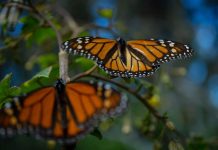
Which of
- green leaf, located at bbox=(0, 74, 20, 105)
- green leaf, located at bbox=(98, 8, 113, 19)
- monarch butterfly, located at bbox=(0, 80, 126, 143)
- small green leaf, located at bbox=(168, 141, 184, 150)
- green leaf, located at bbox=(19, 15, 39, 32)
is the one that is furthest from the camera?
green leaf, located at bbox=(98, 8, 113, 19)

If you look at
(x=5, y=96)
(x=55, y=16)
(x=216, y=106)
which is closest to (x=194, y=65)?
(x=216, y=106)

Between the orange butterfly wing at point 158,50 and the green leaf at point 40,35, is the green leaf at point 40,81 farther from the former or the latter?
the green leaf at point 40,35

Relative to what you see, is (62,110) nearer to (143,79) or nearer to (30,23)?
(30,23)

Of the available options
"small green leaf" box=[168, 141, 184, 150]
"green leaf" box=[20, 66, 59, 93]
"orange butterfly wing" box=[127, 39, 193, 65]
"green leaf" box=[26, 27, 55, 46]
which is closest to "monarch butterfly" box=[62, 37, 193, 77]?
"orange butterfly wing" box=[127, 39, 193, 65]

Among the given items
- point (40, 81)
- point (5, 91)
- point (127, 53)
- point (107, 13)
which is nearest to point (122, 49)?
point (127, 53)

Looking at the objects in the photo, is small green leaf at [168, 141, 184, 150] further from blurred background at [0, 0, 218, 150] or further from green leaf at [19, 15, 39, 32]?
green leaf at [19, 15, 39, 32]

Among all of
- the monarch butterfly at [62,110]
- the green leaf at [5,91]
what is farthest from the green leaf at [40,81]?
the monarch butterfly at [62,110]
